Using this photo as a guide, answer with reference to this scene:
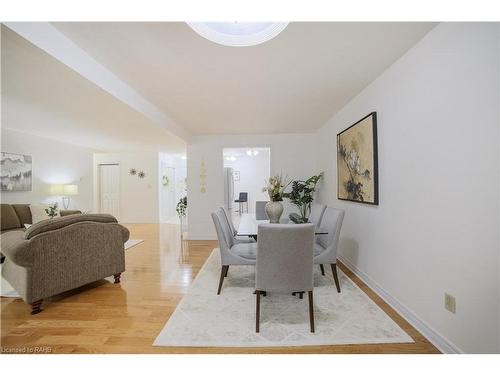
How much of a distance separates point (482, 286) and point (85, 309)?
3.20 meters

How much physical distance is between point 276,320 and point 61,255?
225 cm

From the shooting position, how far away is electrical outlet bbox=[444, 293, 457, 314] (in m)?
1.50

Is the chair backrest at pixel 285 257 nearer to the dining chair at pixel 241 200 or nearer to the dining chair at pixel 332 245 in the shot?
the dining chair at pixel 332 245

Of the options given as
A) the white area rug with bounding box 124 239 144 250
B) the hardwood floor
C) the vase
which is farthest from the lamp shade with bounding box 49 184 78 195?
the vase

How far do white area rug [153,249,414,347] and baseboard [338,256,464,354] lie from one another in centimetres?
15

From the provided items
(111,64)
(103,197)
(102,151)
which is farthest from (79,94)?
(103,197)

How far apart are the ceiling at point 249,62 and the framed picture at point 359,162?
49 cm

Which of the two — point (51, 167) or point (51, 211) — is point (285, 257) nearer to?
point (51, 211)

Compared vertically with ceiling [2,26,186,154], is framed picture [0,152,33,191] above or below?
below

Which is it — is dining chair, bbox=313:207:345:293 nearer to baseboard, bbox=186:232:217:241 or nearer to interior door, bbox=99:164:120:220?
baseboard, bbox=186:232:217:241

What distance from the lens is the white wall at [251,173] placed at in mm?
9164

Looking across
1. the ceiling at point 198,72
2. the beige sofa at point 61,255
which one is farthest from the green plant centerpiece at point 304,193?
the beige sofa at point 61,255

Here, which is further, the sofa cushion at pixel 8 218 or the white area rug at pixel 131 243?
the white area rug at pixel 131 243

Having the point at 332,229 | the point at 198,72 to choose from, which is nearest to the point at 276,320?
the point at 332,229
